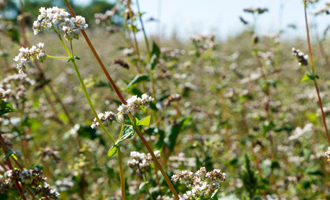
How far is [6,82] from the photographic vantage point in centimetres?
372

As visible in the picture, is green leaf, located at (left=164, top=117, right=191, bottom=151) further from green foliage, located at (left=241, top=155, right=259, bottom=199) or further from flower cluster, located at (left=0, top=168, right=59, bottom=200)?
flower cluster, located at (left=0, top=168, right=59, bottom=200)

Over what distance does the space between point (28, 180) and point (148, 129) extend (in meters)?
0.99

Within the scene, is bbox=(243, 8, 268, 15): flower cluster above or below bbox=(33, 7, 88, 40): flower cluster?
above

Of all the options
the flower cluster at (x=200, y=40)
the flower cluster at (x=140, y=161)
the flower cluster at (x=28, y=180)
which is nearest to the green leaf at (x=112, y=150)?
the flower cluster at (x=140, y=161)

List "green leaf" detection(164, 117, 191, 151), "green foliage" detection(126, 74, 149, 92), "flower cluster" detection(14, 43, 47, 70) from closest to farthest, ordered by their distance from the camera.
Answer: "flower cluster" detection(14, 43, 47, 70) < "green foliage" detection(126, 74, 149, 92) < "green leaf" detection(164, 117, 191, 151)

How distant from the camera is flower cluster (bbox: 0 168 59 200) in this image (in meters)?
2.05

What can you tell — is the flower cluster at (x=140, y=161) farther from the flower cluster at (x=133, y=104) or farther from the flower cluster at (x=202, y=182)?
the flower cluster at (x=133, y=104)

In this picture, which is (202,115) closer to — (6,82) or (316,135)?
(316,135)

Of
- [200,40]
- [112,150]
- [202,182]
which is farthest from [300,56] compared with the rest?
[200,40]

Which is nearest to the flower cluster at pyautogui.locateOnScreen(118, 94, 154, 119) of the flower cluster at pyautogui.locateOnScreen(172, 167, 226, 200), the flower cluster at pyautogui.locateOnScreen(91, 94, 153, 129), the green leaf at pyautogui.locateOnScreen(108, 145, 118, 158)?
the flower cluster at pyautogui.locateOnScreen(91, 94, 153, 129)

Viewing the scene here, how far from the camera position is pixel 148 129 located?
8.61 feet

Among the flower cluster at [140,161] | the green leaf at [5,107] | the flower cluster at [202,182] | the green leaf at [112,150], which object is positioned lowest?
the flower cluster at [202,182]

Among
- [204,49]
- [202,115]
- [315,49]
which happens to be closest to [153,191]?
[204,49]

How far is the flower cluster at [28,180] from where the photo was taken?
2.05 meters
